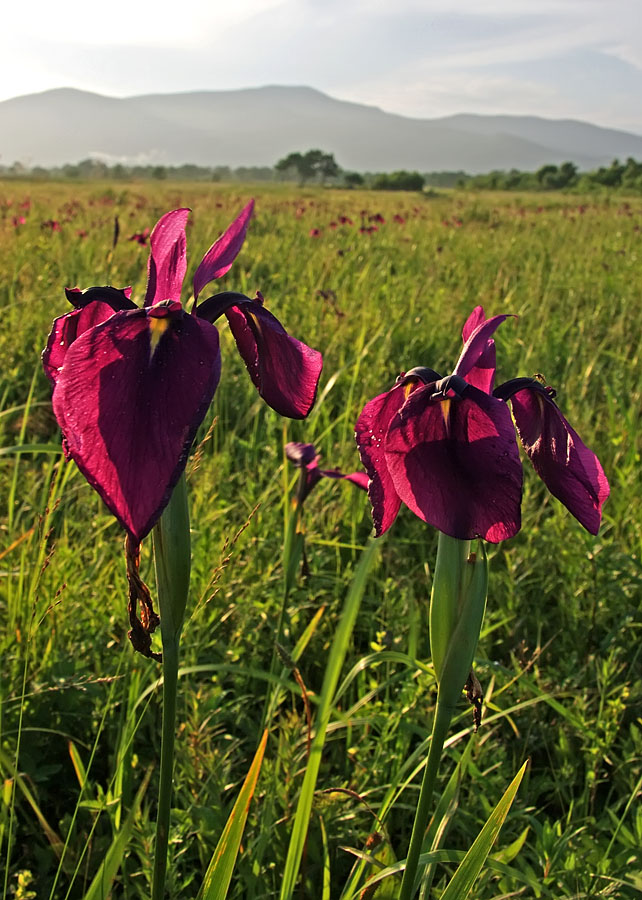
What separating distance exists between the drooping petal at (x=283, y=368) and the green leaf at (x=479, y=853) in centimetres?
51

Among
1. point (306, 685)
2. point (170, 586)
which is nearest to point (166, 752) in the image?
point (170, 586)

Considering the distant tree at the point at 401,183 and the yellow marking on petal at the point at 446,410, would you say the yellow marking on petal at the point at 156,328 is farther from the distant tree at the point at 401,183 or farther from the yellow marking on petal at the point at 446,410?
the distant tree at the point at 401,183

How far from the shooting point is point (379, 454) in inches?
29.7

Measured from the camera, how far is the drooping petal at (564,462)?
2.43ft

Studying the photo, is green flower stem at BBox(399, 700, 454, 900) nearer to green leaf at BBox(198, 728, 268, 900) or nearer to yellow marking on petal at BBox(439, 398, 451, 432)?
green leaf at BBox(198, 728, 268, 900)

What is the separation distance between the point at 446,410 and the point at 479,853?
0.54 metres

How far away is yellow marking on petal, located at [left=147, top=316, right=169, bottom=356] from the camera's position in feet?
1.91

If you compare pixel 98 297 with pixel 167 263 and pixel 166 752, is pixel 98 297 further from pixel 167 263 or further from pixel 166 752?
pixel 166 752

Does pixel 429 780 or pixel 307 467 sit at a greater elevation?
pixel 307 467

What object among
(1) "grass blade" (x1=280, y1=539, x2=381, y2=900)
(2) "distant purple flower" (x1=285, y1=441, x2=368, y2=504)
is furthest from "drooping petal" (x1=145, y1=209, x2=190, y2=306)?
(2) "distant purple flower" (x1=285, y1=441, x2=368, y2=504)

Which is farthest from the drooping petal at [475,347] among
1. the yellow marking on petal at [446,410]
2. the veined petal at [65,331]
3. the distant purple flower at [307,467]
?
the distant purple flower at [307,467]

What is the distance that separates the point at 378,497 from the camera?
0.75 metres

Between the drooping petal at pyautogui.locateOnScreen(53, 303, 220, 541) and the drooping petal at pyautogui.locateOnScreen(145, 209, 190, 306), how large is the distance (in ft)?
0.62

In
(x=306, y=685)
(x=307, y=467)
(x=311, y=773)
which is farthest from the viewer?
(x=306, y=685)
